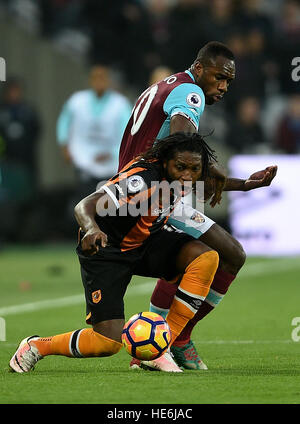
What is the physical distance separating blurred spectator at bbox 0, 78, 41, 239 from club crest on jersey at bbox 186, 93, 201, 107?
30.3 ft

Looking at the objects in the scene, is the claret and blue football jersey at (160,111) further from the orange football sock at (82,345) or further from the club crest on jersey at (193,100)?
the orange football sock at (82,345)

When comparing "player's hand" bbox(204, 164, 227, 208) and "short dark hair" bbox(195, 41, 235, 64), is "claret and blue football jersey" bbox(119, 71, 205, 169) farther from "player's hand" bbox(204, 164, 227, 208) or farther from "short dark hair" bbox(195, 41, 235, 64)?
"player's hand" bbox(204, 164, 227, 208)

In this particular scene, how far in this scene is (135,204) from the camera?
20.0 ft

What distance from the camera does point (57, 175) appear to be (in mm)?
17891

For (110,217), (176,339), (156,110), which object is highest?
(156,110)

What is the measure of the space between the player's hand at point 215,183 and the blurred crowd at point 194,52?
346 inches

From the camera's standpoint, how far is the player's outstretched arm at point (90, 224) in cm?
536

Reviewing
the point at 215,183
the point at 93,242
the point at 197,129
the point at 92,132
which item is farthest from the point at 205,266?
the point at 92,132

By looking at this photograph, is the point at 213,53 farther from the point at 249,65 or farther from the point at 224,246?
the point at 249,65

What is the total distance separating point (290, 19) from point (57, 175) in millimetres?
4369

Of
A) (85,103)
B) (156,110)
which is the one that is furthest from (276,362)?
(85,103)

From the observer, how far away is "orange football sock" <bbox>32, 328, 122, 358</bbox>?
20.1 ft

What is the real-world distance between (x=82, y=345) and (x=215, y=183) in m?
1.25

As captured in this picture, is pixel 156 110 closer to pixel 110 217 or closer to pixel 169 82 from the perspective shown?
pixel 169 82
